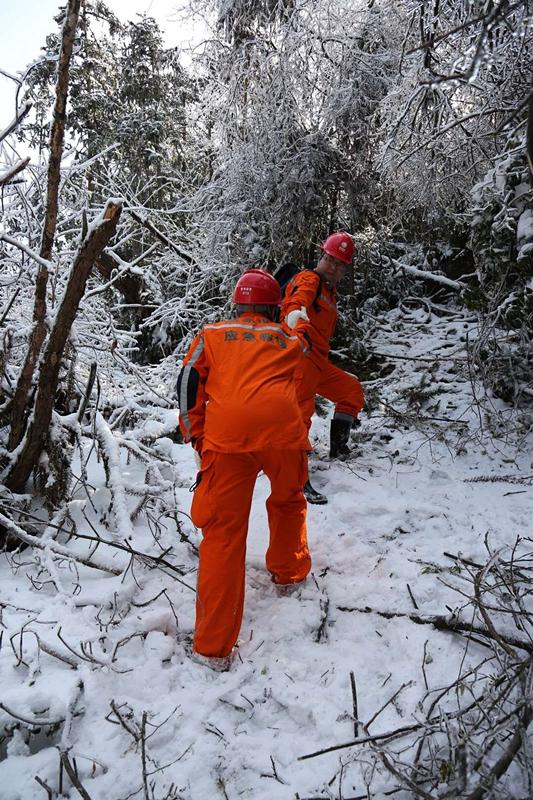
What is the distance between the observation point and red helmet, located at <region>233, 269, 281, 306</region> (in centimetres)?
287

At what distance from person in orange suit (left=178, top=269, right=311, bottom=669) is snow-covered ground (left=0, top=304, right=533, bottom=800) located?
0.77 ft

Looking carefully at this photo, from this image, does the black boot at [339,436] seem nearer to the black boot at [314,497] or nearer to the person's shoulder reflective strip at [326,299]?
the black boot at [314,497]

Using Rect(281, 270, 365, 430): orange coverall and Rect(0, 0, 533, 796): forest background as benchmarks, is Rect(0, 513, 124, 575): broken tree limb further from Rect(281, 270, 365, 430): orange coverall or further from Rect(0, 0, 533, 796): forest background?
Rect(281, 270, 365, 430): orange coverall

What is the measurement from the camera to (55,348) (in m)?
3.09

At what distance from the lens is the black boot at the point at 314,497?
3.87 m

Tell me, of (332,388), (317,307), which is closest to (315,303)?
(317,307)

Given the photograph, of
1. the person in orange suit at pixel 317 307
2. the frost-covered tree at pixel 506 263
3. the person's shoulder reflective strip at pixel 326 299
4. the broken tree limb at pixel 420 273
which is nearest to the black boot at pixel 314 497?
the person in orange suit at pixel 317 307

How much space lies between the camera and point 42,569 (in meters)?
2.75

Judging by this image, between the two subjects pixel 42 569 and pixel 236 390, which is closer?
pixel 236 390

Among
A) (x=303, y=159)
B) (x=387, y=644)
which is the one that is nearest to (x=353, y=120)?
(x=303, y=159)

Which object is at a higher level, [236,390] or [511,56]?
[511,56]

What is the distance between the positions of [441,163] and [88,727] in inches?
210

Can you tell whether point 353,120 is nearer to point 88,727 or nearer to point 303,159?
point 303,159

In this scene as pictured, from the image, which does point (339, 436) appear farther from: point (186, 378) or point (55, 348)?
point (55, 348)
